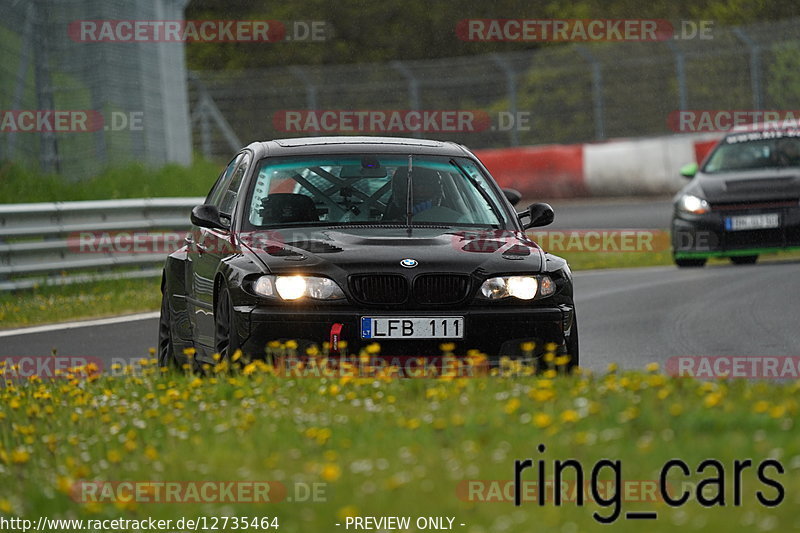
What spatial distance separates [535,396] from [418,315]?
6.74ft

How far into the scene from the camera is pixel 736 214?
Result: 62.1ft

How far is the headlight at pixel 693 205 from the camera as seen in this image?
19109 mm

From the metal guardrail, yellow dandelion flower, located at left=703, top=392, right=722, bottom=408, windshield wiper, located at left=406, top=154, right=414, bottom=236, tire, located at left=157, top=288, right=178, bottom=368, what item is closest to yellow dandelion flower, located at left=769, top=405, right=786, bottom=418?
yellow dandelion flower, located at left=703, top=392, right=722, bottom=408

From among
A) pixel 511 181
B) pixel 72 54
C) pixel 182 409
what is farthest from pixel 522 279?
pixel 511 181

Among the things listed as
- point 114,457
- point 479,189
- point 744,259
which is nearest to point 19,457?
point 114,457

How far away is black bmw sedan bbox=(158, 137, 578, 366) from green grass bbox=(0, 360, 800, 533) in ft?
1.67

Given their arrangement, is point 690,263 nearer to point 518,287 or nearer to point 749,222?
point 749,222

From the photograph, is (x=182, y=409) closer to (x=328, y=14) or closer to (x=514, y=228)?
(x=514, y=228)

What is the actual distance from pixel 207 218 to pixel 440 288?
70.9 inches

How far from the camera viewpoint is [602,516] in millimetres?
5273

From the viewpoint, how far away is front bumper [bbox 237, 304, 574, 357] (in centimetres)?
870

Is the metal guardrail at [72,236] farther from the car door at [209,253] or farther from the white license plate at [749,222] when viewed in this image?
the car door at [209,253]

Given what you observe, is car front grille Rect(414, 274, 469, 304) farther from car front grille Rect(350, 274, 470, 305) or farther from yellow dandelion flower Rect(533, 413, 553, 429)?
yellow dandelion flower Rect(533, 413, 553, 429)

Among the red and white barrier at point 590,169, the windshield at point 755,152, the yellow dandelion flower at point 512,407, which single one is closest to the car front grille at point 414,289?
the yellow dandelion flower at point 512,407
